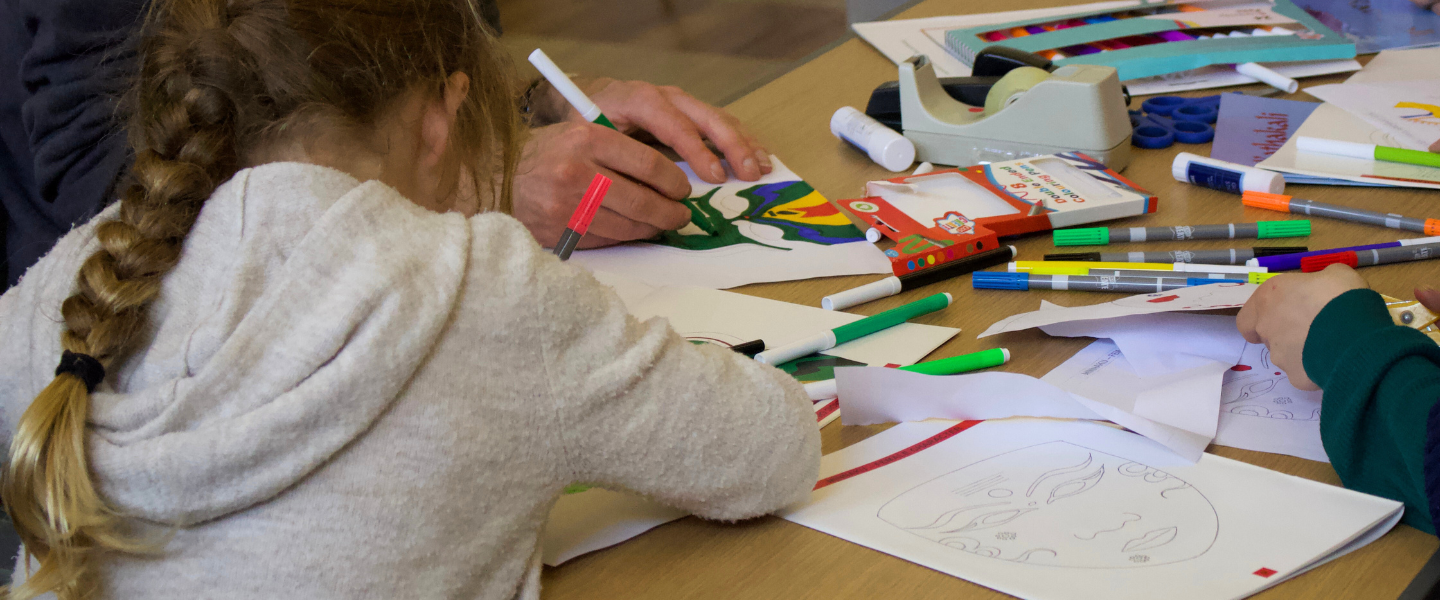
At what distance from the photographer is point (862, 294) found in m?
0.83

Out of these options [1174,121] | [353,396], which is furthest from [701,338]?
[1174,121]

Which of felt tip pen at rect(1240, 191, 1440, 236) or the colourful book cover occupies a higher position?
the colourful book cover

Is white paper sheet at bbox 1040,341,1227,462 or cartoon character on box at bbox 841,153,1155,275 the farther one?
cartoon character on box at bbox 841,153,1155,275

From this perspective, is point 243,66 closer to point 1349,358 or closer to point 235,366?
point 235,366

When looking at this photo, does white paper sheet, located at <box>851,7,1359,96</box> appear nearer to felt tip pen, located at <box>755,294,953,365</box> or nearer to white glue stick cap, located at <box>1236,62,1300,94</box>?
white glue stick cap, located at <box>1236,62,1300,94</box>

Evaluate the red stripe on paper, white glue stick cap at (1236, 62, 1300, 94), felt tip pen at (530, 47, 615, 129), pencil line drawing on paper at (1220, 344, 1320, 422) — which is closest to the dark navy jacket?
felt tip pen at (530, 47, 615, 129)

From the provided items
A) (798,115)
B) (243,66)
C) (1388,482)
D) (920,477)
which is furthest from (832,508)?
(798,115)

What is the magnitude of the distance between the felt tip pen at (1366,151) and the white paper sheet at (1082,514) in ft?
1.79

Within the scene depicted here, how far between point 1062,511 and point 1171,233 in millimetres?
396

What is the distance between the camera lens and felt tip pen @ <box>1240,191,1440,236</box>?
835 mm

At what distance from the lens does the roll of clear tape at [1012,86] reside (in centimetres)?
102

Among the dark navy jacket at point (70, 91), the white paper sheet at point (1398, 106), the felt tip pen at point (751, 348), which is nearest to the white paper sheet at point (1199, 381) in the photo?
the felt tip pen at point (751, 348)

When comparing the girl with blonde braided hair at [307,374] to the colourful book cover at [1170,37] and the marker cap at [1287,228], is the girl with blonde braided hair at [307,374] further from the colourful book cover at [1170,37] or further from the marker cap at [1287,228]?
the colourful book cover at [1170,37]

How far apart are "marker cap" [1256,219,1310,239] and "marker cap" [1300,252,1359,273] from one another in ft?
0.23
